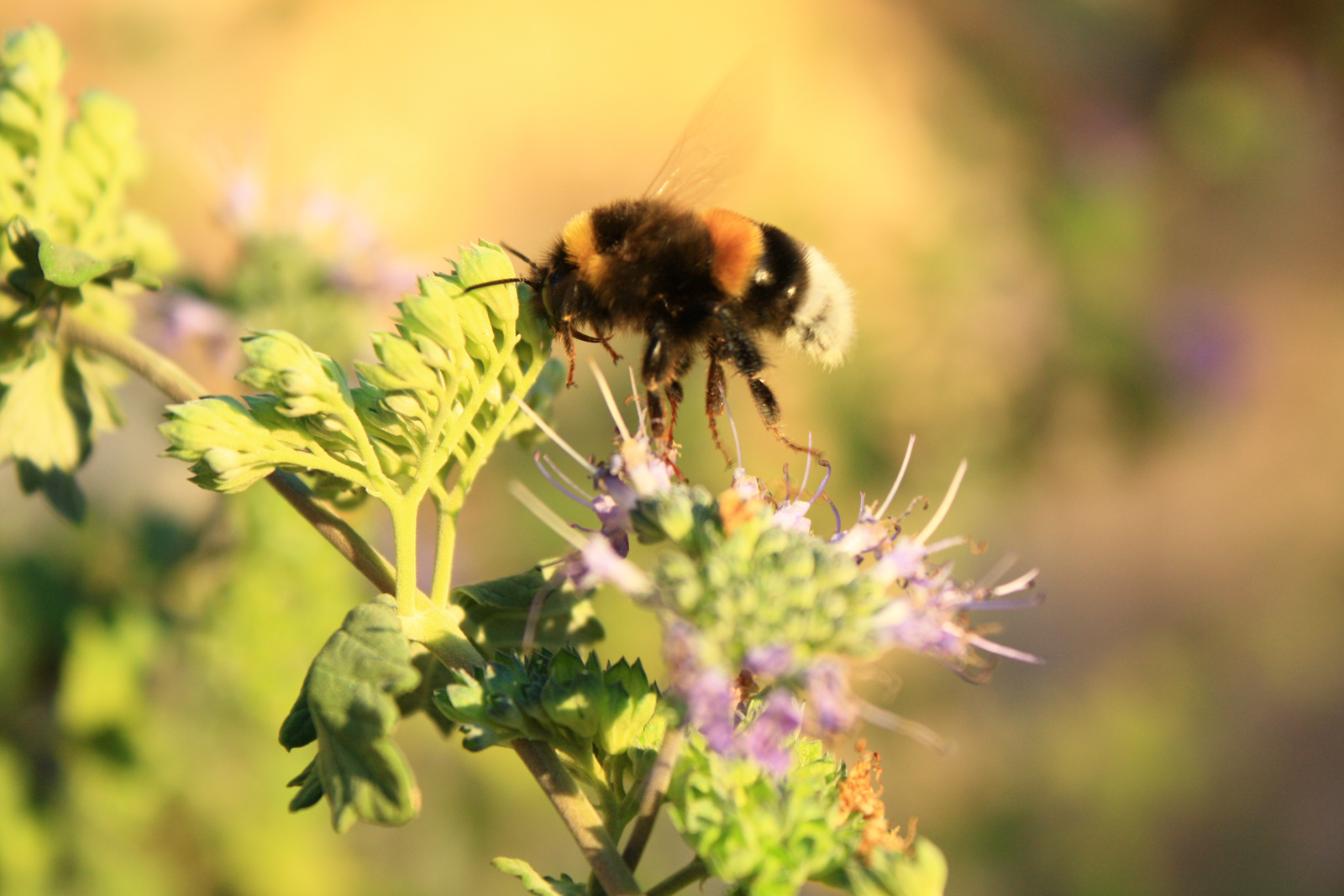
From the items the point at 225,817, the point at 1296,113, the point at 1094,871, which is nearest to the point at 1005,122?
the point at 1296,113

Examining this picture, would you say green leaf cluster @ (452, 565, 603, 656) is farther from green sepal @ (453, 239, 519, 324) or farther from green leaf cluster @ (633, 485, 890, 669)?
green sepal @ (453, 239, 519, 324)

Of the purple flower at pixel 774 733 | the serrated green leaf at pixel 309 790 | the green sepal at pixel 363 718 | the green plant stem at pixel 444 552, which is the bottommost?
the serrated green leaf at pixel 309 790

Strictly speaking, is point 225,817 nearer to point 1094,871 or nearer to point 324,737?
point 324,737

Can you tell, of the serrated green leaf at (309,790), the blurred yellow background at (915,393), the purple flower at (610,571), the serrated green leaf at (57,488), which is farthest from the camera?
the blurred yellow background at (915,393)

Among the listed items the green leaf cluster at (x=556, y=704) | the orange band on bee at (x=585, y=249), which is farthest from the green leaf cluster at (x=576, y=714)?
the orange band on bee at (x=585, y=249)

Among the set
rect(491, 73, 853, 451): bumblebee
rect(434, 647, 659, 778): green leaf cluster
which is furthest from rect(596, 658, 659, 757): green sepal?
rect(491, 73, 853, 451): bumblebee

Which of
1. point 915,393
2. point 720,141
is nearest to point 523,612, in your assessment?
point 720,141

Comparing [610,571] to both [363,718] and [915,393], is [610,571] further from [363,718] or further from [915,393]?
[915,393]

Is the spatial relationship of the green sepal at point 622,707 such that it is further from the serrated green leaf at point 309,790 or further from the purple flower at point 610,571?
the serrated green leaf at point 309,790
